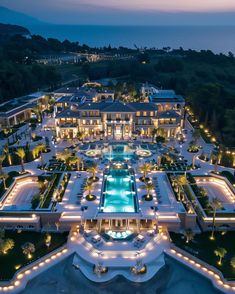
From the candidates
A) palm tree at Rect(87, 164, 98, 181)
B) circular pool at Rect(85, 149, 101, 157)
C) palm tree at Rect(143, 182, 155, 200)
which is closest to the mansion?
circular pool at Rect(85, 149, 101, 157)

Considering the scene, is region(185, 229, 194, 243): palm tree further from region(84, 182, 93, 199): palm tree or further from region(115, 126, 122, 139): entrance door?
region(115, 126, 122, 139): entrance door

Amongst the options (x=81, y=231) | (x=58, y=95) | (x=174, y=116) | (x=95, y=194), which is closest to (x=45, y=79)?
(x=58, y=95)

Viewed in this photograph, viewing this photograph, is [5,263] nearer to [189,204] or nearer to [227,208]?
[189,204]

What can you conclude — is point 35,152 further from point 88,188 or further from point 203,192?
point 203,192

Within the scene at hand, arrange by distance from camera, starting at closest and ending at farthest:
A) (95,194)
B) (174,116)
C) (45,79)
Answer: (95,194), (174,116), (45,79)

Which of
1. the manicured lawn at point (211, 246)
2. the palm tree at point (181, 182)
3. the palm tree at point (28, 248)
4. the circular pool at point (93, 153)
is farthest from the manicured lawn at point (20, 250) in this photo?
the circular pool at point (93, 153)
